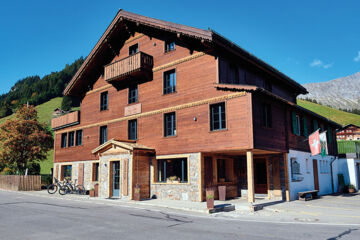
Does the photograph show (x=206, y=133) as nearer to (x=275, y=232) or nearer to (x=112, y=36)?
(x=275, y=232)

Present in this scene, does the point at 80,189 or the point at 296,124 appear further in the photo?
the point at 80,189

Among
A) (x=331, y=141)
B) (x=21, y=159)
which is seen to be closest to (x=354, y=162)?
(x=331, y=141)

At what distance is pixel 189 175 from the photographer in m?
17.3

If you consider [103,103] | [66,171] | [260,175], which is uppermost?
[103,103]

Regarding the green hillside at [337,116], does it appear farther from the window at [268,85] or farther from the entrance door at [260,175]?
the entrance door at [260,175]

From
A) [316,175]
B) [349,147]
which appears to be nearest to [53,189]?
[316,175]

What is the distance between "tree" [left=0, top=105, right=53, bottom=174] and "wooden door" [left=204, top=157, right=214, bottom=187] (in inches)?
986

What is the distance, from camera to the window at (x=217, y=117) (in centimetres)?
1652

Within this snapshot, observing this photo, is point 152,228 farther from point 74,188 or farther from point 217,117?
point 74,188

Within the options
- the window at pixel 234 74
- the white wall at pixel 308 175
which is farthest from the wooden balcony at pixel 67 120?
the white wall at pixel 308 175

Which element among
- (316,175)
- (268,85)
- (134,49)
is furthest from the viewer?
(316,175)

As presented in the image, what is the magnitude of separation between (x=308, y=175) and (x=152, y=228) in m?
15.3

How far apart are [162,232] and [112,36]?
18.4 metres

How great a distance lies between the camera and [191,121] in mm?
17844
